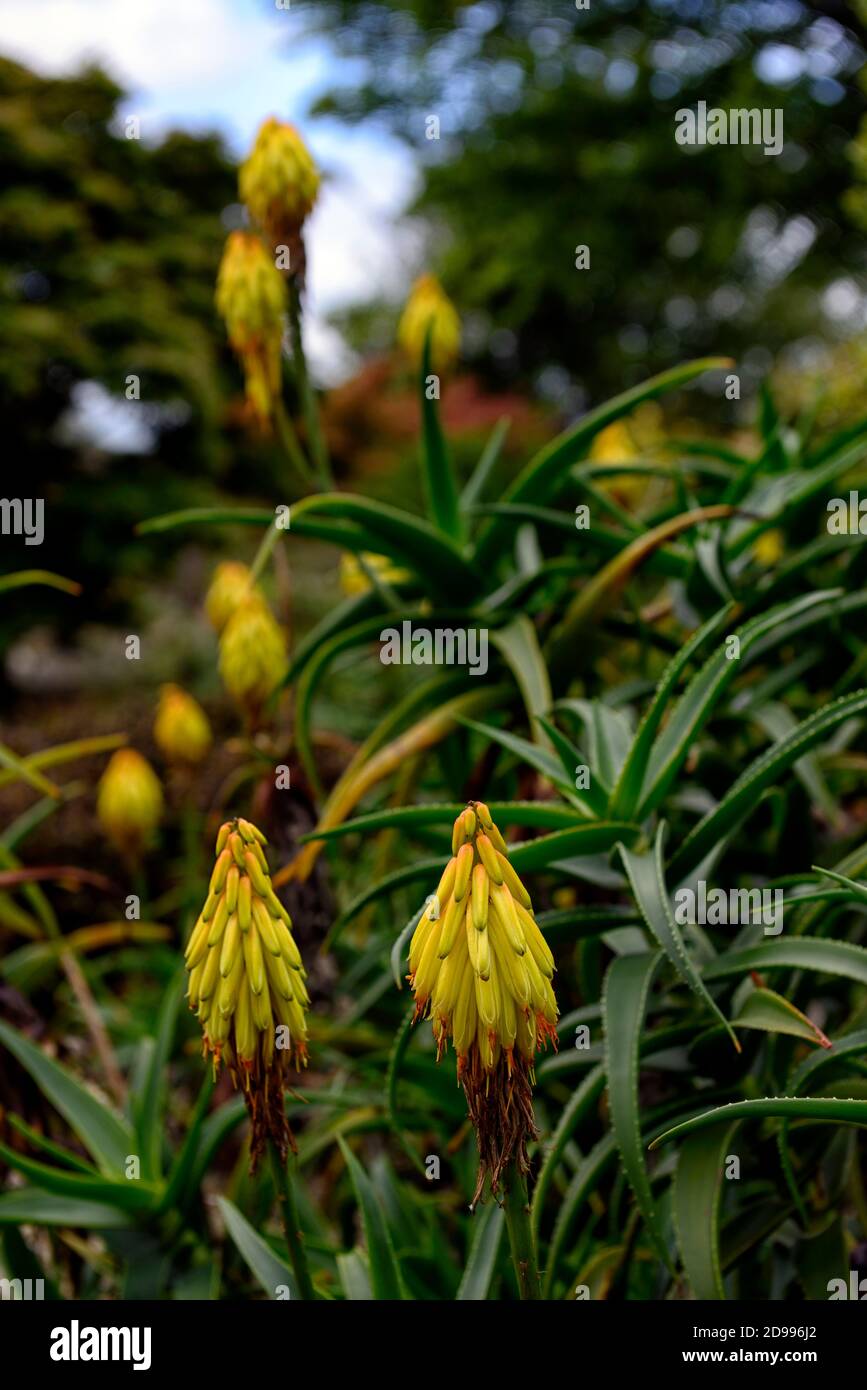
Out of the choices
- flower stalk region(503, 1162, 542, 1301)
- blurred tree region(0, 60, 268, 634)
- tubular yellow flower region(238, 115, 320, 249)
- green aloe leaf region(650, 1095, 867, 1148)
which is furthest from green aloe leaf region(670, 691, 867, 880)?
blurred tree region(0, 60, 268, 634)

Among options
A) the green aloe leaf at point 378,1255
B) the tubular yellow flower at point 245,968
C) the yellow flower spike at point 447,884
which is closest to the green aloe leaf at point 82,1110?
the green aloe leaf at point 378,1255

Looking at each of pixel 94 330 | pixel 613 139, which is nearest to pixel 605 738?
pixel 94 330

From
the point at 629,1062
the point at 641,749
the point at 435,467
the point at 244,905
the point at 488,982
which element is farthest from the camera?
the point at 435,467

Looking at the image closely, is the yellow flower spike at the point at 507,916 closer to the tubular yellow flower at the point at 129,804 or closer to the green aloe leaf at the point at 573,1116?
the green aloe leaf at the point at 573,1116

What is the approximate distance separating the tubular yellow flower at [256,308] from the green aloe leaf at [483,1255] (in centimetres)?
114

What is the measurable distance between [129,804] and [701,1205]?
1.33m

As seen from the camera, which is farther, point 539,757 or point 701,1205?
point 539,757

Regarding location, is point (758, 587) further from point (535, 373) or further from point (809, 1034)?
point (535, 373)

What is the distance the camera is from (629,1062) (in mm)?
1041

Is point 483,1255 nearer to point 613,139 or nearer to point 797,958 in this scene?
point 797,958

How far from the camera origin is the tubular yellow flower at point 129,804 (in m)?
2.11

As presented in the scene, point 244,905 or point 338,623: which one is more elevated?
point 338,623

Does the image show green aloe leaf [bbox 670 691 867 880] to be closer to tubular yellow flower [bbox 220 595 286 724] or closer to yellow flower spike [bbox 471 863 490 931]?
yellow flower spike [bbox 471 863 490 931]

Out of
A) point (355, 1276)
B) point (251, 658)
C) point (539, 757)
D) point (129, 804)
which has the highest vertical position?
point (251, 658)
